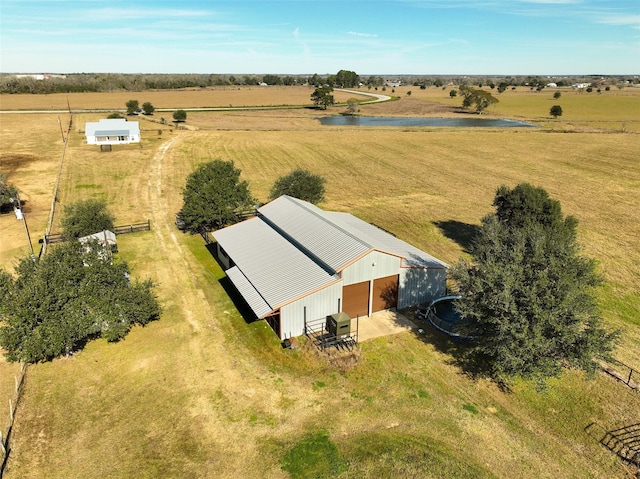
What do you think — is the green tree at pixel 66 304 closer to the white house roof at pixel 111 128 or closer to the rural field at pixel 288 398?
the rural field at pixel 288 398

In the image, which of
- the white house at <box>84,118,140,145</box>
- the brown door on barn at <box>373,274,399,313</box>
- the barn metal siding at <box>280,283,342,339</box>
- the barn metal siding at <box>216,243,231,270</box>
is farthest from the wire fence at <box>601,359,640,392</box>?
the white house at <box>84,118,140,145</box>

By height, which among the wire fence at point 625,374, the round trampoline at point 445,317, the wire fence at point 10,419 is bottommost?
the wire fence at point 10,419

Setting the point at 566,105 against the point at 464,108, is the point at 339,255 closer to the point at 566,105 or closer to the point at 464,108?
the point at 464,108

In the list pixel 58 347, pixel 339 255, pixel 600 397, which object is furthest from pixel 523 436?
pixel 58 347

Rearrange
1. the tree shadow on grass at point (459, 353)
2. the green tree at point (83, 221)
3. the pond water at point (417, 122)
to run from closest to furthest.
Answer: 1. the tree shadow on grass at point (459, 353)
2. the green tree at point (83, 221)
3. the pond water at point (417, 122)

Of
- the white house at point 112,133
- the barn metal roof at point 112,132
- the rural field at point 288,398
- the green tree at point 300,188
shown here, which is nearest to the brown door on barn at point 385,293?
the rural field at point 288,398

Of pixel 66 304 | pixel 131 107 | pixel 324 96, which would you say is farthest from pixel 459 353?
pixel 324 96

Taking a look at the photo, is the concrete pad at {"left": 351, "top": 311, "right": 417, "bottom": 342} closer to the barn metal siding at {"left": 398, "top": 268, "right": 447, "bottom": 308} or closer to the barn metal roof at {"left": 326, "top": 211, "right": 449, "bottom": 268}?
the barn metal siding at {"left": 398, "top": 268, "right": 447, "bottom": 308}
